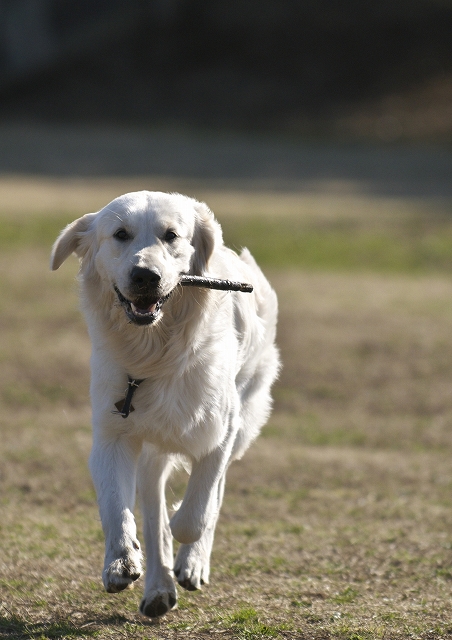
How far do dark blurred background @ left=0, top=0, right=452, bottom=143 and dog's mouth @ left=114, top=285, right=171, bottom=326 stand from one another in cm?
2603

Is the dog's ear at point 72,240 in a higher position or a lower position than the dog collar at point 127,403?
higher

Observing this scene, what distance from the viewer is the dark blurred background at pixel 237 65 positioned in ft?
102

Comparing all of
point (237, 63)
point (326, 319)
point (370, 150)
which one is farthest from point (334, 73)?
point (326, 319)

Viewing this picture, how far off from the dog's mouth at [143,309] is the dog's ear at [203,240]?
0.48 m

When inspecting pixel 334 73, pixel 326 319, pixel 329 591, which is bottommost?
pixel 329 591

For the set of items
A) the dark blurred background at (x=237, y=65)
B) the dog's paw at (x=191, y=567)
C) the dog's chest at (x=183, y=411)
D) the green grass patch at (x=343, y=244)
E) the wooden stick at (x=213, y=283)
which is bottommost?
the dog's paw at (x=191, y=567)

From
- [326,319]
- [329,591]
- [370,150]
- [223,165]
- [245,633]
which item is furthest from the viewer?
[370,150]

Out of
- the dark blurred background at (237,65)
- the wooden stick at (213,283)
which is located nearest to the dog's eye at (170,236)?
the wooden stick at (213,283)

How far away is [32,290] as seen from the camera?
12.2 meters

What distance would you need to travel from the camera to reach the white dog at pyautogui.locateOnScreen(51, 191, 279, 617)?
13.6ft

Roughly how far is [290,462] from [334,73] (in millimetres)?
29269

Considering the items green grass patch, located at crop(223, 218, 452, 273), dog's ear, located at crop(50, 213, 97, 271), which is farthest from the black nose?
green grass patch, located at crop(223, 218, 452, 273)

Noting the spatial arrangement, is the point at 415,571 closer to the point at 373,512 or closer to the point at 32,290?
the point at 373,512

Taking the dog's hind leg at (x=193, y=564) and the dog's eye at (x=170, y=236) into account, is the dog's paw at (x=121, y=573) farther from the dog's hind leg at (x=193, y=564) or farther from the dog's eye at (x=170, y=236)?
the dog's eye at (x=170, y=236)
